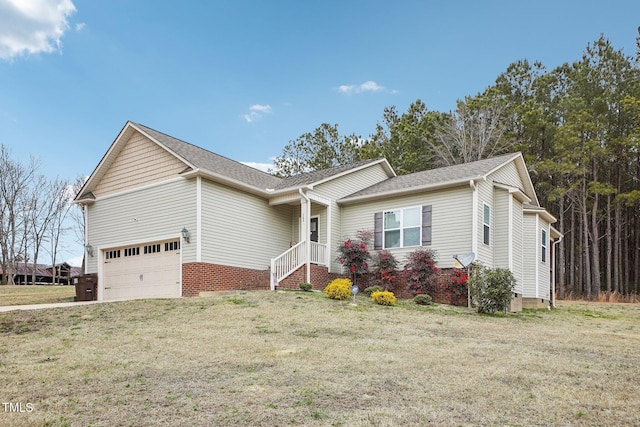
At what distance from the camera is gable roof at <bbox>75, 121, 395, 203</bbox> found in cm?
1633

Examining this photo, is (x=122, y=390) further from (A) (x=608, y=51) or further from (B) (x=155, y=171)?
(A) (x=608, y=51)

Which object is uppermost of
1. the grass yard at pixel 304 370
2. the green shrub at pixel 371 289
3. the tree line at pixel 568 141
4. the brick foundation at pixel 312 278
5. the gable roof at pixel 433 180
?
the tree line at pixel 568 141

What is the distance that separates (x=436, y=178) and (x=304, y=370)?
11.8 meters

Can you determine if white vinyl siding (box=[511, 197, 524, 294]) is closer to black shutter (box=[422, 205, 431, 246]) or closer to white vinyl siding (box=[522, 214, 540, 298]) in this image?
white vinyl siding (box=[522, 214, 540, 298])

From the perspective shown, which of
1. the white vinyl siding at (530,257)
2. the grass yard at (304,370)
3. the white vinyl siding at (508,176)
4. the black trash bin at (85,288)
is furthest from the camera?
the white vinyl siding at (530,257)

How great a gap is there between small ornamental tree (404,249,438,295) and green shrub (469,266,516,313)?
77.9 inches

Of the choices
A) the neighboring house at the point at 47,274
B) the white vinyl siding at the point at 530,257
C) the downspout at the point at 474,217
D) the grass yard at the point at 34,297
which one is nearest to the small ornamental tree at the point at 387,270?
the downspout at the point at 474,217

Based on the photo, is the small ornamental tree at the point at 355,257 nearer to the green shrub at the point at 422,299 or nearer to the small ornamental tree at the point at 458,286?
the green shrub at the point at 422,299

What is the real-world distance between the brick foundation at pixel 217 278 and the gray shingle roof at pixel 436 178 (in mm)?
4381

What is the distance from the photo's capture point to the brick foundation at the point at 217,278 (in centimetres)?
1554

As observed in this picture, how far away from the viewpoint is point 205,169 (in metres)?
15.9

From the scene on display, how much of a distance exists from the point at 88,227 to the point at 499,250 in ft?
47.8

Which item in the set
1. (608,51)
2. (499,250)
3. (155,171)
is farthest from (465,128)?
(155,171)

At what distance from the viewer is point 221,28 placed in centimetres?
2011
